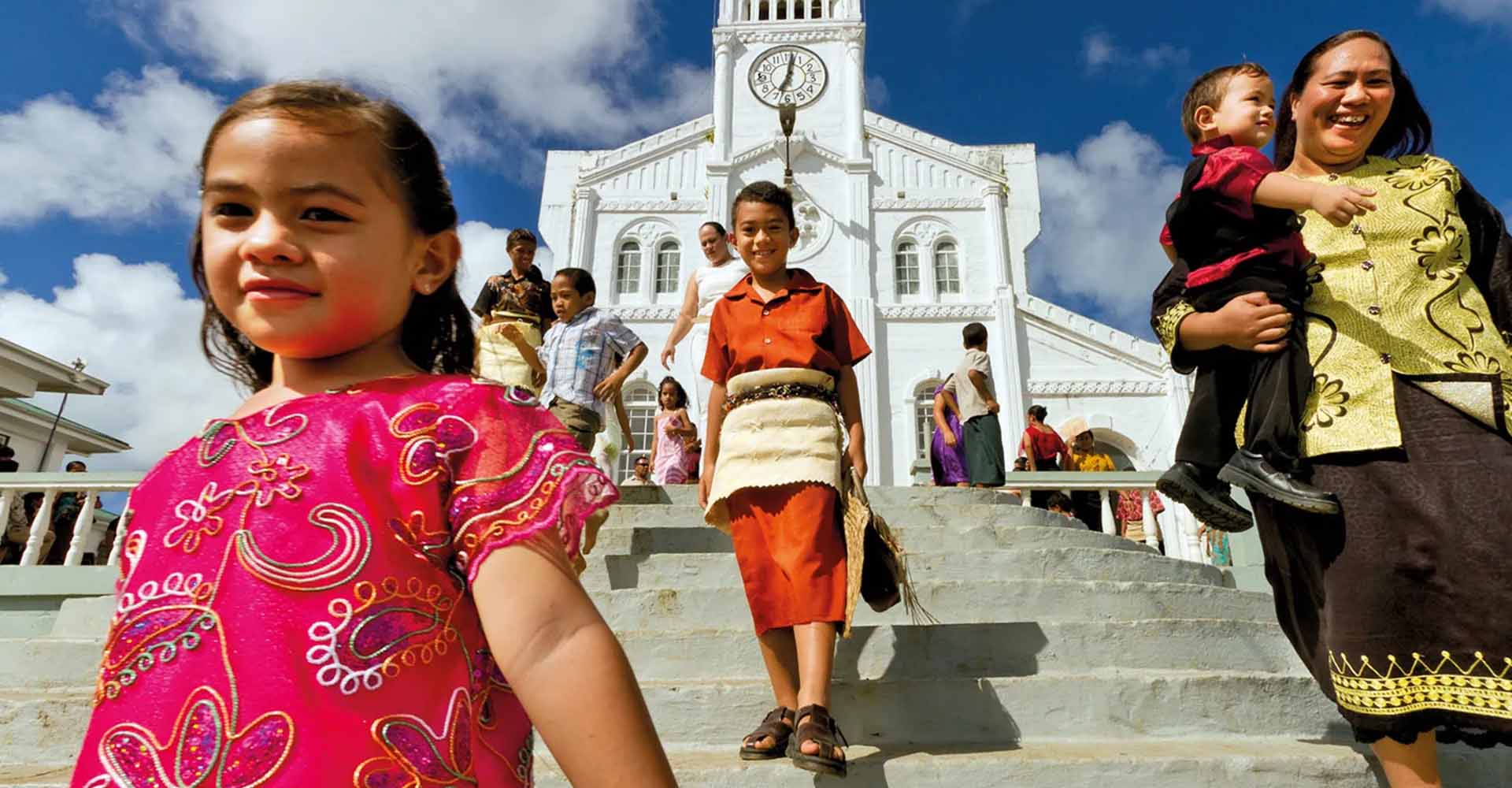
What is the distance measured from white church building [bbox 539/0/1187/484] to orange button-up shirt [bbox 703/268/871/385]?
1573 cm

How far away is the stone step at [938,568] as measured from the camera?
13.1 feet

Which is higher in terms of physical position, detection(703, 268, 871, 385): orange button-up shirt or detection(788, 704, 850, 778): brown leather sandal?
detection(703, 268, 871, 385): orange button-up shirt

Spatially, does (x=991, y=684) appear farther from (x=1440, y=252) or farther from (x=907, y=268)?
(x=907, y=268)

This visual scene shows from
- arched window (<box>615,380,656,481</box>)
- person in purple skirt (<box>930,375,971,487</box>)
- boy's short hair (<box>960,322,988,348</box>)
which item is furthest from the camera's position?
Result: arched window (<box>615,380,656,481</box>)

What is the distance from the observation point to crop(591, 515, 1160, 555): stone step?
451 cm

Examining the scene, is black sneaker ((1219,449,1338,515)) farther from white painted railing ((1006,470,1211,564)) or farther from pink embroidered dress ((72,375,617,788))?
white painted railing ((1006,470,1211,564))

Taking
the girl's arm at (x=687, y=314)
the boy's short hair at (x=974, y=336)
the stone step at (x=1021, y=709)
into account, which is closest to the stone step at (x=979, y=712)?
the stone step at (x=1021, y=709)

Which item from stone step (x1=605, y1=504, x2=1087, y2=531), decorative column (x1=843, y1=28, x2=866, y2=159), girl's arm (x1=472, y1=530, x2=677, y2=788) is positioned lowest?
girl's arm (x1=472, y1=530, x2=677, y2=788)

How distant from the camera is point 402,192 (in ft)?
3.41

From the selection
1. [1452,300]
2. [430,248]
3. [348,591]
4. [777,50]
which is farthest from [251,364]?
[777,50]

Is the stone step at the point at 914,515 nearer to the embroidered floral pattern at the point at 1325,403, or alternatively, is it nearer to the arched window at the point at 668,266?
the embroidered floral pattern at the point at 1325,403

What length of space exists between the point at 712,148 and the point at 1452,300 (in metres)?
22.3

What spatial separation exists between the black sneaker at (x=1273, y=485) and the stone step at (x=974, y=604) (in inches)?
70.0

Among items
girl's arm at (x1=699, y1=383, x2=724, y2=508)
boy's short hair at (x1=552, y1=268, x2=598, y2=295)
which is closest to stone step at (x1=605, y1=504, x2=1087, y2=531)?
boy's short hair at (x1=552, y1=268, x2=598, y2=295)
